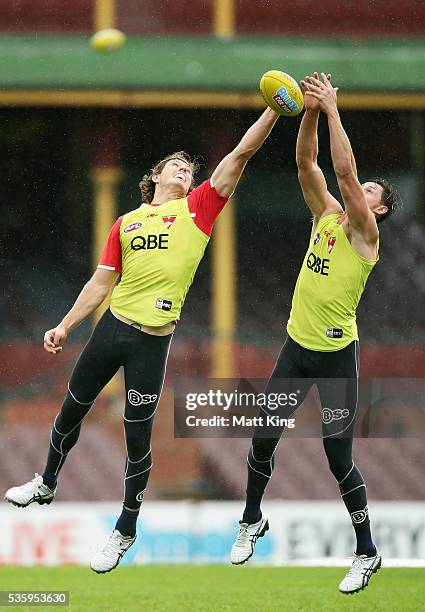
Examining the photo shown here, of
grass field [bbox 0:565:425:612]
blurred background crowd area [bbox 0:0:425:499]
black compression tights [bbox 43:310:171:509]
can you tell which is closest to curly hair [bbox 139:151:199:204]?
black compression tights [bbox 43:310:171:509]

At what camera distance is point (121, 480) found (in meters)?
9.24

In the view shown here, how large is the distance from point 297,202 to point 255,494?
1.95m

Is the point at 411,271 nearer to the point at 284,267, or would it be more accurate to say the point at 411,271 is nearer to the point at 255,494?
the point at 284,267

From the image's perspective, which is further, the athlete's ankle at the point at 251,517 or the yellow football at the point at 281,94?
the athlete's ankle at the point at 251,517

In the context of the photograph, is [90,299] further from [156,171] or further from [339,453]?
[339,453]

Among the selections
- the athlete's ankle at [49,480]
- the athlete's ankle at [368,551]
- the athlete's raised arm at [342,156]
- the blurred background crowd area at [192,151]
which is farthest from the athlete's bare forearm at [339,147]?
the athlete's ankle at [49,480]

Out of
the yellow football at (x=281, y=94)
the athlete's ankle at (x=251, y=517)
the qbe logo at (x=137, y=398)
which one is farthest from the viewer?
the athlete's ankle at (x=251, y=517)

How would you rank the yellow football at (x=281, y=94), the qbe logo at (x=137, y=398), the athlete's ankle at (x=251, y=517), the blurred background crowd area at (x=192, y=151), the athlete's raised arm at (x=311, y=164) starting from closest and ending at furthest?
the yellow football at (x=281, y=94), the athlete's raised arm at (x=311, y=164), the qbe logo at (x=137, y=398), the athlete's ankle at (x=251, y=517), the blurred background crowd area at (x=192, y=151)

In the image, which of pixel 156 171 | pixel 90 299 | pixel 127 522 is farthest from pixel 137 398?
pixel 156 171

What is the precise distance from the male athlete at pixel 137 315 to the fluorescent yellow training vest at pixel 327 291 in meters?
0.48

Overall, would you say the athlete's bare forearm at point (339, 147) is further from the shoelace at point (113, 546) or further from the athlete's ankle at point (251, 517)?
the shoelace at point (113, 546)

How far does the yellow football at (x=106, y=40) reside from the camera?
6660 millimetres

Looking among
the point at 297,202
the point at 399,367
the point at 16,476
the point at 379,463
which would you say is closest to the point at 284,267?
the point at 297,202

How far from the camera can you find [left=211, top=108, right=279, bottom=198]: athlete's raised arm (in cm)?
543
